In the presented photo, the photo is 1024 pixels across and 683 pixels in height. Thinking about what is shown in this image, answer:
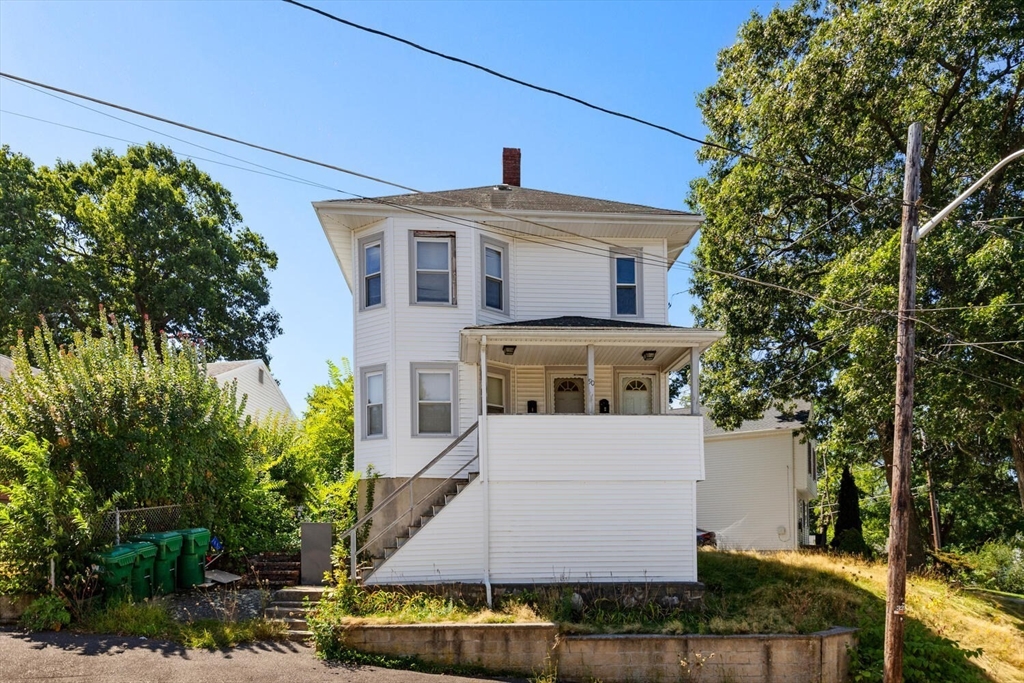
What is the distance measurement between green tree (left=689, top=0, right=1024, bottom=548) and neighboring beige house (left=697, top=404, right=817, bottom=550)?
2.64 m

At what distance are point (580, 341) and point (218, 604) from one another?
7.67 metres

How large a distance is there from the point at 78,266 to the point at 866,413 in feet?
101

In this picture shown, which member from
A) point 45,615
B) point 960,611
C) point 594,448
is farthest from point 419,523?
point 960,611

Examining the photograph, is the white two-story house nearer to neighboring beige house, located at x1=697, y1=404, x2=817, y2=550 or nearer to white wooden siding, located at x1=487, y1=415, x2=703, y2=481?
white wooden siding, located at x1=487, y1=415, x2=703, y2=481

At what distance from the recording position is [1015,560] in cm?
2802

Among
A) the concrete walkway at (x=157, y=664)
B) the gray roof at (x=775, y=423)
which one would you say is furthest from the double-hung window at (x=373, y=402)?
the gray roof at (x=775, y=423)

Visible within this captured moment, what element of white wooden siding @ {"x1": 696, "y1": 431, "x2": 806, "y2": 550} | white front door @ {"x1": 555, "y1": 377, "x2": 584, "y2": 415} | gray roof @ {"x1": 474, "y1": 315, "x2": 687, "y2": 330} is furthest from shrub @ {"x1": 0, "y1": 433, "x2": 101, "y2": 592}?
white wooden siding @ {"x1": 696, "y1": 431, "x2": 806, "y2": 550}

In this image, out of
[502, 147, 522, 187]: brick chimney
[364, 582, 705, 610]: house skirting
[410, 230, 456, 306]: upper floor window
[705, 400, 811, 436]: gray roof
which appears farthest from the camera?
[705, 400, 811, 436]: gray roof

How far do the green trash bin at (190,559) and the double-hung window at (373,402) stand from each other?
3.78 metres

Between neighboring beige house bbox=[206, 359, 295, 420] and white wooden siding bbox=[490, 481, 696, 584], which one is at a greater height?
neighboring beige house bbox=[206, 359, 295, 420]

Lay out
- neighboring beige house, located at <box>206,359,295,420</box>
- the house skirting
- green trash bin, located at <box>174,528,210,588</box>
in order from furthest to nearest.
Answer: neighboring beige house, located at <box>206,359,295,420</box>
green trash bin, located at <box>174,528,210,588</box>
the house skirting

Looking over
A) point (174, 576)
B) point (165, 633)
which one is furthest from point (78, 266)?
point (165, 633)

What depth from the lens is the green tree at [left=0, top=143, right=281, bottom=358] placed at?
32.7 m

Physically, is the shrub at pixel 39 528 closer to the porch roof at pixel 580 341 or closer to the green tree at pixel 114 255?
the porch roof at pixel 580 341
